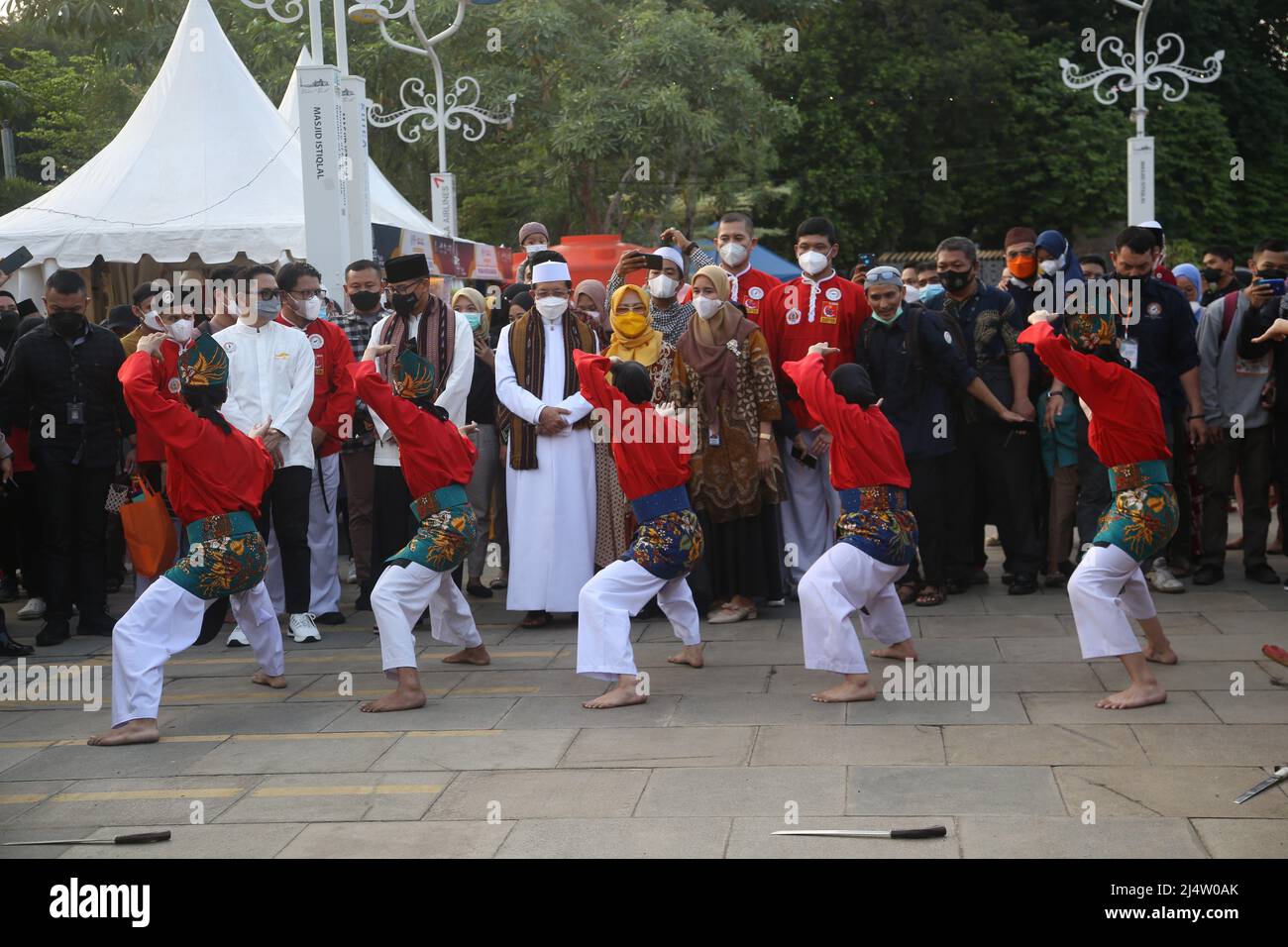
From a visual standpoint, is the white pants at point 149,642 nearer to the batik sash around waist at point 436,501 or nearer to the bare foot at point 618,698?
the batik sash around waist at point 436,501

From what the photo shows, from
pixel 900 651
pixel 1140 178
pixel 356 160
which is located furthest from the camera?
pixel 1140 178

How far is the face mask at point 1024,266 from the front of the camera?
30.7 feet

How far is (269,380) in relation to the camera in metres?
8.87

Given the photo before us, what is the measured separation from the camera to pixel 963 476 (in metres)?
9.48

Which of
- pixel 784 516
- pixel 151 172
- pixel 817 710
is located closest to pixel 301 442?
pixel 784 516

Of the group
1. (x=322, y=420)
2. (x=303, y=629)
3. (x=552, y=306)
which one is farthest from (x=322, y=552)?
(x=552, y=306)

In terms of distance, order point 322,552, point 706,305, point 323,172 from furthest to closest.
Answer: point 323,172, point 322,552, point 706,305

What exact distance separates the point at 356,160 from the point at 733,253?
5187 mm

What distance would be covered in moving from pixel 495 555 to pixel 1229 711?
5894 mm

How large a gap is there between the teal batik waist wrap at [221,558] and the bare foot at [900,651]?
317 cm

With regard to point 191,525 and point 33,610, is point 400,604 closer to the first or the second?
point 191,525

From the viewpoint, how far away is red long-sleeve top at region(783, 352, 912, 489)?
23.1 feet

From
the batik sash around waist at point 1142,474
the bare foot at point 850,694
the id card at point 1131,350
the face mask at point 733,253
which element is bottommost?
the bare foot at point 850,694

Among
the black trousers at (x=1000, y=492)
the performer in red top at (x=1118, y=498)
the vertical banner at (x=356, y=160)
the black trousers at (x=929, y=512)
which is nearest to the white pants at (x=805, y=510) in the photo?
the black trousers at (x=929, y=512)
